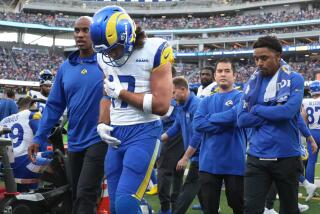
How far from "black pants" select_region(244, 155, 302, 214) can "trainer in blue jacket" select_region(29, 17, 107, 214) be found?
52.7 inches

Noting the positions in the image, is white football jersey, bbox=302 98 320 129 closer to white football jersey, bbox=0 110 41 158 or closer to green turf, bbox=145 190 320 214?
green turf, bbox=145 190 320 214

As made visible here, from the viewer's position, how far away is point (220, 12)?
229 ft

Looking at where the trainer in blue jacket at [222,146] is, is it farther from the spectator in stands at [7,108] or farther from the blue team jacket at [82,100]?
the spectator in stands at [7,108]

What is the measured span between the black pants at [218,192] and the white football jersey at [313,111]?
14.1 ft

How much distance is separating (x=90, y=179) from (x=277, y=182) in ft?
5.26

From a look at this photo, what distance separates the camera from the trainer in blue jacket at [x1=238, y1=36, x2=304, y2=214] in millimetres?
3928

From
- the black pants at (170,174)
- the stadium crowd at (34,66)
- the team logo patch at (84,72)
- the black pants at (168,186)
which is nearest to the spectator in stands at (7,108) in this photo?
the black pants at (170,174)

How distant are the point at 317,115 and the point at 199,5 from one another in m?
64.6

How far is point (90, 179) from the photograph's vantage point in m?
4.18

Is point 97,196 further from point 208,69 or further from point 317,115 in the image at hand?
point 317,115

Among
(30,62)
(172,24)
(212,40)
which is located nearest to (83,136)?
(30,62)

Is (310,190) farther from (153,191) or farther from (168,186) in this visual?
(153,191)

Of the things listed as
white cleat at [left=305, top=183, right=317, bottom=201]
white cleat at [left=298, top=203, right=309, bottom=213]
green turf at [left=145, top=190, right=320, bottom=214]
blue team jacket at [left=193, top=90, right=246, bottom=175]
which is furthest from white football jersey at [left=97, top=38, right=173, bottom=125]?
white cleat at [left=305, top=183, right=317, bottom=201]

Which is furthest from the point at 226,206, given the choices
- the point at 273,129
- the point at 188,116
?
the point at 273,129
